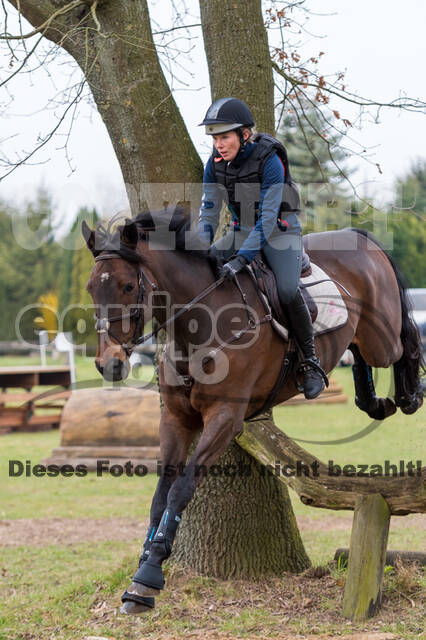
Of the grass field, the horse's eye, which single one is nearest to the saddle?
the horse's eye

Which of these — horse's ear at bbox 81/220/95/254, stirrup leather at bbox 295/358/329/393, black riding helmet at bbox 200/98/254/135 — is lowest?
stirrup leather at bbox 295/358/329/393

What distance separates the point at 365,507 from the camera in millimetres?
4777

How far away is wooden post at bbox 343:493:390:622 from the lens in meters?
4.74

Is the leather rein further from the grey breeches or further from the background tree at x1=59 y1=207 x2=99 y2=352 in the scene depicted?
the background tree at x1=59 y1=207 x2=99 y2=352

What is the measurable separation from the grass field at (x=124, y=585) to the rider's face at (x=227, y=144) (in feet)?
10.1

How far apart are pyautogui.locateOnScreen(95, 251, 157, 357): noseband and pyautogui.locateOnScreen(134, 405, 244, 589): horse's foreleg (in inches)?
27.0

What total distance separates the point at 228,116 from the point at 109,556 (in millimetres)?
4676

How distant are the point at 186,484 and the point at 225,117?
2180 millimetres

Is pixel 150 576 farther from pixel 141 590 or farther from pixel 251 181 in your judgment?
pixel 251 181

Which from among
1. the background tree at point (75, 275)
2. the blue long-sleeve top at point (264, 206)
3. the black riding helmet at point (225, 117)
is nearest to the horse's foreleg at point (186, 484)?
the blue long-sleeve top at point (264, 206)

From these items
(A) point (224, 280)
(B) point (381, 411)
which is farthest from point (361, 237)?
(A) point (224, 280)

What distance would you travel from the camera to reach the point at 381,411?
19.6 ft

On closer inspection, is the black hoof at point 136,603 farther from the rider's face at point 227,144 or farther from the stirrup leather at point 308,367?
the rider's face at point 227,144

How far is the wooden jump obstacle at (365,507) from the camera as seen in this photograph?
471 cm
